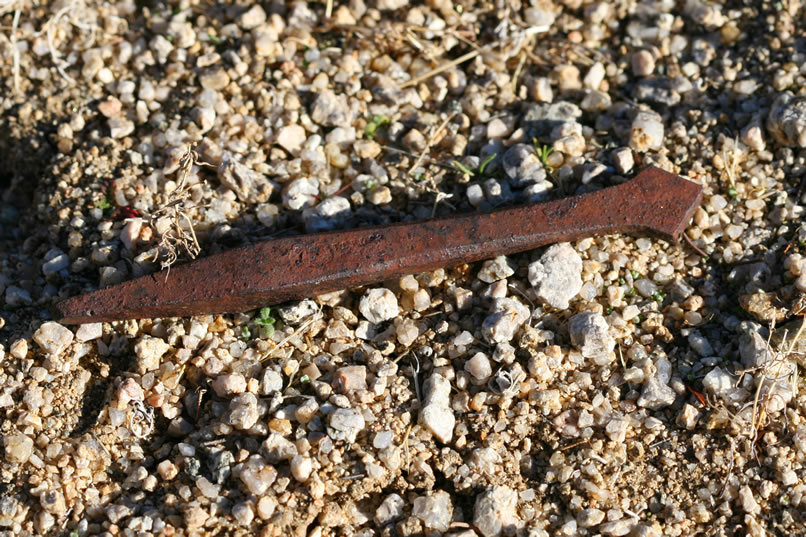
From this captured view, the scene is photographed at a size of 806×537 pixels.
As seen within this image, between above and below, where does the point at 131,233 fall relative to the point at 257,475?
above

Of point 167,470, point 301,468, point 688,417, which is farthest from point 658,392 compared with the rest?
point 167,470

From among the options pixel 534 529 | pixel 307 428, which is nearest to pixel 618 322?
pixel 534 529

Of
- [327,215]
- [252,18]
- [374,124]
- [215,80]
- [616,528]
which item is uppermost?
[252,18]

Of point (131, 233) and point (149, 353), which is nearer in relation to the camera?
point (149, 353)

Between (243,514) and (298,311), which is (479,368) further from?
(243,514)

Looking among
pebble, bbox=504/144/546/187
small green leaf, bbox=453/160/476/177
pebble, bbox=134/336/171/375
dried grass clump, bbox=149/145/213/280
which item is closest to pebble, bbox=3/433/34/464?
pebble, bbox=134/336/171/375

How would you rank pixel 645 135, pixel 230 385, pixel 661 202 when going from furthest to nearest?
pixel 645 135 → pixel 661 202 → pixel 230 385

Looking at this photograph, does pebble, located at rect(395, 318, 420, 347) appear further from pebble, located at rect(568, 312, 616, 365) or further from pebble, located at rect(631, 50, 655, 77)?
pebble, located at rect(631, 50, 655, 77)
